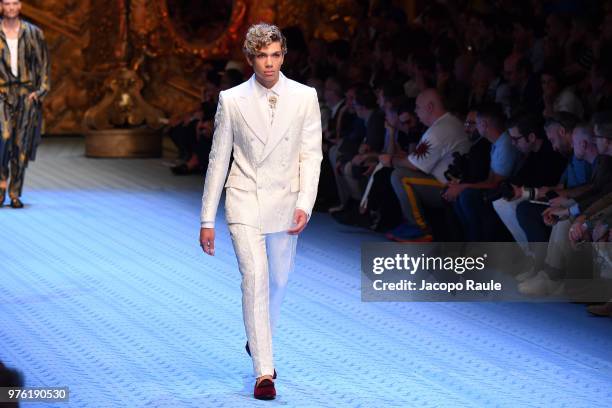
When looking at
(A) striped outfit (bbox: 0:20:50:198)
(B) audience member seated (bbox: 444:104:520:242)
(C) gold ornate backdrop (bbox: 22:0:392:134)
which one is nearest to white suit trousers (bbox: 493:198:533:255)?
(B) audience member seated (bbox: 444:104:520:242)

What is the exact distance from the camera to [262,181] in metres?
4.64

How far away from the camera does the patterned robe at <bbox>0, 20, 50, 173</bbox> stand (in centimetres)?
952

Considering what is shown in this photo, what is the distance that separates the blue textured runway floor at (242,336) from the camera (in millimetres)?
4754

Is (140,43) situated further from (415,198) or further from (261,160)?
(261,160)

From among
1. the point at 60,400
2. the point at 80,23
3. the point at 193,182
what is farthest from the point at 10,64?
the point at 80,23

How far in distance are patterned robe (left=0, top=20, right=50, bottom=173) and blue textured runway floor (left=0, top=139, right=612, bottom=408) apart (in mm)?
1293

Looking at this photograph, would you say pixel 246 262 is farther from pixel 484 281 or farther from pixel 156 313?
pixel 484 281

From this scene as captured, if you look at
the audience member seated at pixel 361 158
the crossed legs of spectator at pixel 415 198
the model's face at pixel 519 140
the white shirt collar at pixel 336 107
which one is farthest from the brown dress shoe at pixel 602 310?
the white shirt collar at pixel 336 107

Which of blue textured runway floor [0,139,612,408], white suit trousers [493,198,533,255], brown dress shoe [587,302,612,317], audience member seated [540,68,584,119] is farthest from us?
audience member seated [540,68,584,119]

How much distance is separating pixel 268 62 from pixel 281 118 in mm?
231

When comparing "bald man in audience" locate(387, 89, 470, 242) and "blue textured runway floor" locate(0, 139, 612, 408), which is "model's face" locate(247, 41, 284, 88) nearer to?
"blue textured runway floor" locate(0, 139, 612, 408)

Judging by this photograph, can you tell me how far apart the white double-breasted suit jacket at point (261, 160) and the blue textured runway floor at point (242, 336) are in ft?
2.23

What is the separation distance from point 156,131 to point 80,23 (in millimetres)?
2611

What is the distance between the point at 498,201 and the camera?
6.83 meters
